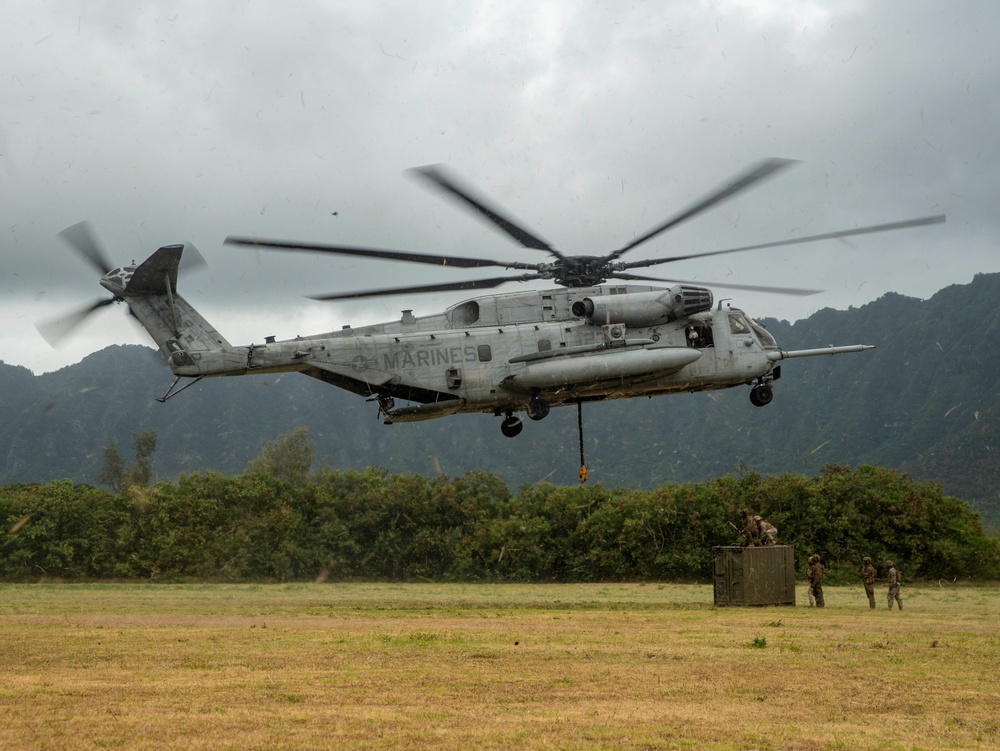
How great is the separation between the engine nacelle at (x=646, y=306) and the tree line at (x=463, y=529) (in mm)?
25010

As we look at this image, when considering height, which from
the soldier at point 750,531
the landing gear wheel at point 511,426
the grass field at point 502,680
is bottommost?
the grass field at point 502,680

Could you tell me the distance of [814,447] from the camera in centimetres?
19650

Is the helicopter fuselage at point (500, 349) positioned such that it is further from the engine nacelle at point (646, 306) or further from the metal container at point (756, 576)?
the metal container at point (756, 576)

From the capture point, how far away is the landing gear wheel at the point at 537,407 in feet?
82.1

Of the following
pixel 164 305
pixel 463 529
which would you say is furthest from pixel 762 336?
pixel 463 529

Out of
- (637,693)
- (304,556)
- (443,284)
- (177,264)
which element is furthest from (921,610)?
(304,556)

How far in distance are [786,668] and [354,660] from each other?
20.3 feet

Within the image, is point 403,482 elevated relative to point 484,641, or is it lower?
elevated

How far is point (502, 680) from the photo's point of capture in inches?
570

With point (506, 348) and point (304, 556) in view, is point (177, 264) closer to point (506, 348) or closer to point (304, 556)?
point (506, 348)

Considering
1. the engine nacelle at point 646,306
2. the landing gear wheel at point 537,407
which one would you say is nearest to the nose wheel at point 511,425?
the landing gear wheel at point 537,407

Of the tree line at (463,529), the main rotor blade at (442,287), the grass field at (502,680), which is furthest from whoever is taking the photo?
the tree line at (463,529)

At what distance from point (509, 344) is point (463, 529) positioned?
112ft

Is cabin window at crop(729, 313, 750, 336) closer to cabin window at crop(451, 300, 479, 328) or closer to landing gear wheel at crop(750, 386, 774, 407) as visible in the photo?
landing gear wheel at crop(750, 386, 774, 407)
